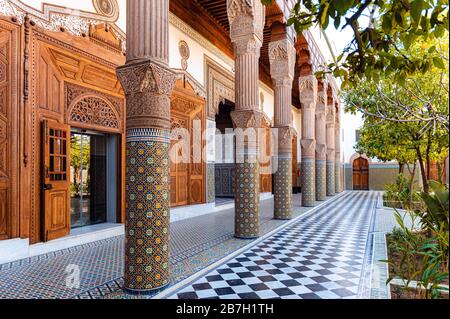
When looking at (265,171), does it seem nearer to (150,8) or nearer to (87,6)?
(87,6)

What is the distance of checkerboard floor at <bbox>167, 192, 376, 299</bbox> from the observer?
273cm

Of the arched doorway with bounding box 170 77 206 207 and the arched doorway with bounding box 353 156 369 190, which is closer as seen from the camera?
the arched doorway with bounding box 170 77 206 207

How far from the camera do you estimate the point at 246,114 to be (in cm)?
471

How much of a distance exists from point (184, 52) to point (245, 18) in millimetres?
2258

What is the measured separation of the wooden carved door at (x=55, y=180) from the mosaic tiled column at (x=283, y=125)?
13.1 feet

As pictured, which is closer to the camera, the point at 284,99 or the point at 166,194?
the point at 166,194

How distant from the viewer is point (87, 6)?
4500mm

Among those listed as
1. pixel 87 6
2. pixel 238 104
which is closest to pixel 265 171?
pixel 238 104

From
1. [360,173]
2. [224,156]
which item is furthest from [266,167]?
[360,173]

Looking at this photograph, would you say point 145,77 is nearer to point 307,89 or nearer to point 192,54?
point 192,54

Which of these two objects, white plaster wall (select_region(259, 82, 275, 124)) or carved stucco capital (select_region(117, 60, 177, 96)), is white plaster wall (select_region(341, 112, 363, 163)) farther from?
carved stucco capital (select_region(117, 60, 177, 96))

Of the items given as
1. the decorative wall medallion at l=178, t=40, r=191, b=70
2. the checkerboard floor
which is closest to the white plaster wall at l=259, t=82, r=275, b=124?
the decorative wall medallion at l=178, t=40, r=191, b=70

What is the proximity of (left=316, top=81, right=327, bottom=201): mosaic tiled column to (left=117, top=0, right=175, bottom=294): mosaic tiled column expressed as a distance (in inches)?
323
